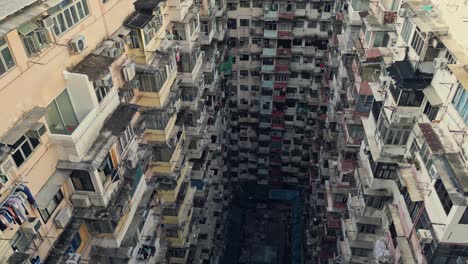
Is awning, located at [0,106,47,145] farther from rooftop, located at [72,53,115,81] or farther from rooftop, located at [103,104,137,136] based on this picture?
rooftop, located at [103,104,137,136]

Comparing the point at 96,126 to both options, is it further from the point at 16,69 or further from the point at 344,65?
the point at 344,65

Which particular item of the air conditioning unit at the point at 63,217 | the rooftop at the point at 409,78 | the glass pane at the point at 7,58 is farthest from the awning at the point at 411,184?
the glass pane at the point at 7,58

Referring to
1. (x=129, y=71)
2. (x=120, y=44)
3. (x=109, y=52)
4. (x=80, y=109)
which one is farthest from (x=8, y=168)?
(x=129, y=71)

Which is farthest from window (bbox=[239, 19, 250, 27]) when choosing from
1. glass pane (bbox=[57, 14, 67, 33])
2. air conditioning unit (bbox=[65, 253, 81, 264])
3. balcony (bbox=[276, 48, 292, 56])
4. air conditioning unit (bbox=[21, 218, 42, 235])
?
air conditioning unit (bbox=[21, 218, 42, 235])

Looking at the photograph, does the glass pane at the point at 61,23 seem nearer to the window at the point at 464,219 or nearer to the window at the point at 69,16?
the window at the point at 69,16

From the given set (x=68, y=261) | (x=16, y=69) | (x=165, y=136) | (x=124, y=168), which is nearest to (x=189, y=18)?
(x=165, y=136)
